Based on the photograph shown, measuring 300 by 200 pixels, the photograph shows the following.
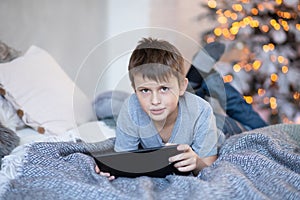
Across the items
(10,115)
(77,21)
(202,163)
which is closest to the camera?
(202,163)

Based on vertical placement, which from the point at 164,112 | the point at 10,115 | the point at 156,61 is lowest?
the point at 10,115

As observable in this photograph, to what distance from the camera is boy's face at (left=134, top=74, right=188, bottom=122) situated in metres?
1.15

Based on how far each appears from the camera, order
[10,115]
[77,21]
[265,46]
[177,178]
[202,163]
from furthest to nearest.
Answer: [265,46] → [77,21] → [10,115] → [202,163] → [177,178]

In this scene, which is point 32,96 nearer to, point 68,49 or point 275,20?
point 68,49

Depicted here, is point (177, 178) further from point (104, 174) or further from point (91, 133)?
point (91, 133)

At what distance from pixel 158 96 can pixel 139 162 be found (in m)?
0.19

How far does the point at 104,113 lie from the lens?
1.90m

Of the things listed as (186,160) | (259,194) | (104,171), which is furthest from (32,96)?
(259,194)

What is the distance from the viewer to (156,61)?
1151 mm

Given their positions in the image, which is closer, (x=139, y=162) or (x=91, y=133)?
(x=139, y=162)

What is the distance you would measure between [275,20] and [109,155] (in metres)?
1.79

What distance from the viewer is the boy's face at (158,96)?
1148 millimetres

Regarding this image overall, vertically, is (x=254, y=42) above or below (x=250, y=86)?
above

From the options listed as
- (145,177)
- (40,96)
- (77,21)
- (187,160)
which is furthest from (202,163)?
(77,21)
